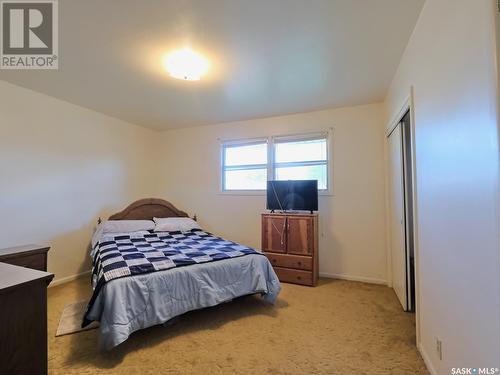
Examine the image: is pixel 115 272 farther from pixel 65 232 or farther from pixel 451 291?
pixel 451 291

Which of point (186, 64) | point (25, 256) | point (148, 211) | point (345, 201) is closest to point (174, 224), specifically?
point (148, 211)

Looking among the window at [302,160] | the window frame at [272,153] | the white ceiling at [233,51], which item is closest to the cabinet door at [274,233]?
the window frame at [272,153]

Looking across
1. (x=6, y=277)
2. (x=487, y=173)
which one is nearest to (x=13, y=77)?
(x=6, y=277)

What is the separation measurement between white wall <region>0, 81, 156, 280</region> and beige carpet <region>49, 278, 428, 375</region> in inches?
36.3

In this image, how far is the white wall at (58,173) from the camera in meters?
2.98

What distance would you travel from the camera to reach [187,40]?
85.0 inches

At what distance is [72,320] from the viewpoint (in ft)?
8.00

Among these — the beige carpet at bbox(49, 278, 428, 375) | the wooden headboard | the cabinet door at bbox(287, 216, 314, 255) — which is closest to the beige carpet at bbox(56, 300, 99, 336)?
the beige carpet at bbox(49, 278, 428, 375)

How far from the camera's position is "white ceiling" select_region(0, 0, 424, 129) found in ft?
5.97

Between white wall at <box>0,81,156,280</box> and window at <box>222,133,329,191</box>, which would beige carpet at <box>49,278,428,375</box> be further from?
window at <box>222,133,329,191</box>

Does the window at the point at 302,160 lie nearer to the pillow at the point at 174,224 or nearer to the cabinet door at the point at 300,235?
the cabinet door at the point at 300,235

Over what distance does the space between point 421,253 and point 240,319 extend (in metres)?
1.69

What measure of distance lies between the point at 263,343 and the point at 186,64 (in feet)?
8.61

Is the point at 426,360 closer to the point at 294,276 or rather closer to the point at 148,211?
the point at 294,276
